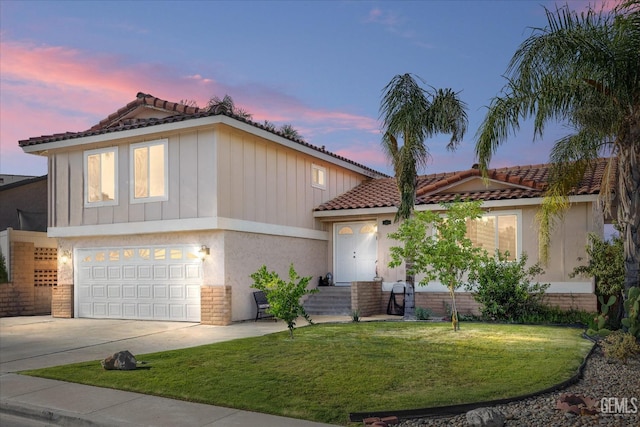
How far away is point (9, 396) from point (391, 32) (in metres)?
15.7

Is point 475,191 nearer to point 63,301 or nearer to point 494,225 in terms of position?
point 494,225

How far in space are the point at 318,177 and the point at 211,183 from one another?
5.95 metres

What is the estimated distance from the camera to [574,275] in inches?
578

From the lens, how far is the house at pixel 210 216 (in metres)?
15.5

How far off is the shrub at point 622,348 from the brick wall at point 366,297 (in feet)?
28.0

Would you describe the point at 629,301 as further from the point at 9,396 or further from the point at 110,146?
the point at 110,146

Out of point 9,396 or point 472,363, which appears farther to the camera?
point 472,363

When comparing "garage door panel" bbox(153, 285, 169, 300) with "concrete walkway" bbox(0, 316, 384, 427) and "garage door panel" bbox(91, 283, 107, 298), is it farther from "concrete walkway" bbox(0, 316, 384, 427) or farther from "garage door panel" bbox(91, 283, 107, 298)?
"garage door panel" bbox(91, 283, 107, 298)

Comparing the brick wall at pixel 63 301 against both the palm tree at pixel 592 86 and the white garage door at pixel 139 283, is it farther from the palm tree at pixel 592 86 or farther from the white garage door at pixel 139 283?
the palm tree at pixel 592 86

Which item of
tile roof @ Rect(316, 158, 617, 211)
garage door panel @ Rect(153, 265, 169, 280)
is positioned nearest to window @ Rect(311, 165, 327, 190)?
tile roof @ Rect(316, 158, 617, 211)

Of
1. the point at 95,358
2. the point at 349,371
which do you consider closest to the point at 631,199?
the point at 349,371

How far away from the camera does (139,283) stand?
17.0m

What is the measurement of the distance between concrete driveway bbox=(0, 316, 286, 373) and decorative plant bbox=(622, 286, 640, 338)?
7317 millimetres

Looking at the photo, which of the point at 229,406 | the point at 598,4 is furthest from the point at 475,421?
the point at 598,4
